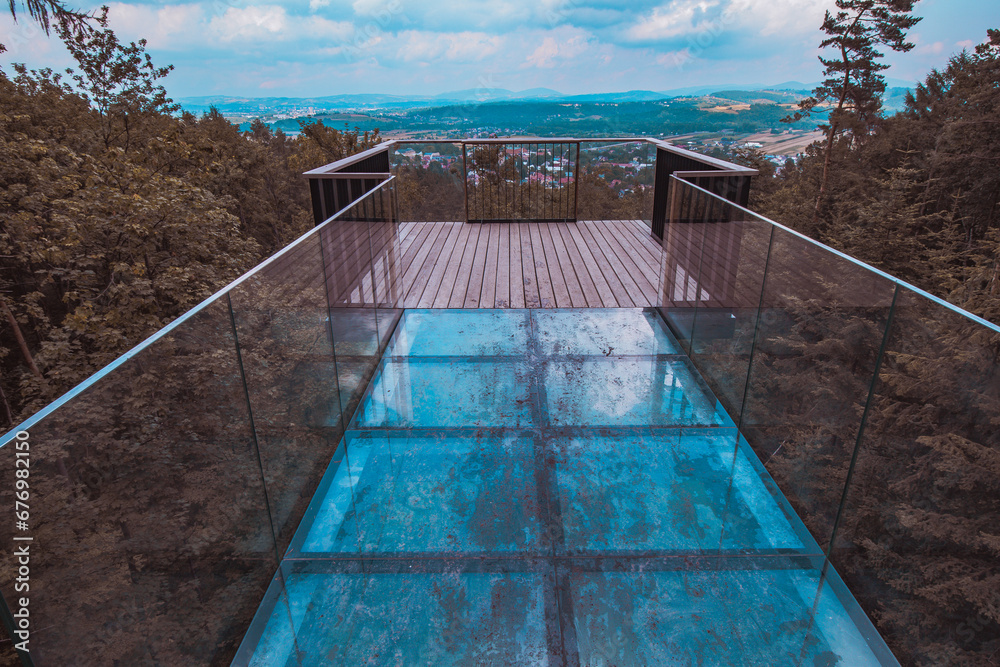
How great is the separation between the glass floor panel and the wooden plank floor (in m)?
1.38

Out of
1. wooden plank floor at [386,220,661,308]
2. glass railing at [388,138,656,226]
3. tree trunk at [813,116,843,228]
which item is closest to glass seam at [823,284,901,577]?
wooden plank floor at [386,220,661,308]

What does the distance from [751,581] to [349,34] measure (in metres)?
6.01

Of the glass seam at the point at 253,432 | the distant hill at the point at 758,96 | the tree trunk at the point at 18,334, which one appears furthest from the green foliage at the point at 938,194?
the tree trunk at the point at 18,334

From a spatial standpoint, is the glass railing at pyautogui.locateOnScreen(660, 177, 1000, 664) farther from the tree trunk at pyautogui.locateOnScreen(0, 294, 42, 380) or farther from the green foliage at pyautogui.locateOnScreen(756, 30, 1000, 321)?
the green foliage at pyautogui.locateOnScreen(756, 30, 1000, 321)

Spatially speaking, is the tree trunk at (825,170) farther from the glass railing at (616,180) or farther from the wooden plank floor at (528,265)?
the wooden plank floor at (528,265)

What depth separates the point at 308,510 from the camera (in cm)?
240

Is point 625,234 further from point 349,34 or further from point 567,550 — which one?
point 567,550

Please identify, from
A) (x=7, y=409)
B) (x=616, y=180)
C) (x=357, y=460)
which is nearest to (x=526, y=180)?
(x=616, y=180)

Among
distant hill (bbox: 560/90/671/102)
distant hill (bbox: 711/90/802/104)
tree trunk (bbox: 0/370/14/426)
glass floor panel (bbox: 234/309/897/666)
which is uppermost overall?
distant hill (bbox: 711/90/802/104)

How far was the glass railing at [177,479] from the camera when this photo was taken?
3.23 ft

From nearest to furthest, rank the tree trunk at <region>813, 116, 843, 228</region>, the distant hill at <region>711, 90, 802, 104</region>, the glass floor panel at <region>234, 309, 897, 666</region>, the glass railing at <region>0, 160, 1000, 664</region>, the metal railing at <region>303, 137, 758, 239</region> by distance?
the glass railing at <region>0, 160, 1000, 664</region> < the glass floor panel at <region>234, 309, 897, 666</region> < the metal railing at <region>303, 137, 758, 239</region> < the distant hill at <region>711, 90, 802, 104</region> < the tree trunk at <region>813, 116, 843, 228</region>

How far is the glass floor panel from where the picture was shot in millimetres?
1807

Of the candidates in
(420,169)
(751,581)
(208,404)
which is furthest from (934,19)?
(208,404)

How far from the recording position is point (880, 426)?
5.50ft
